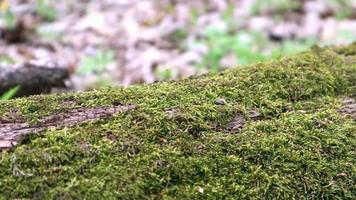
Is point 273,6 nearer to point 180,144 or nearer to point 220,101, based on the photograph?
point 220,101

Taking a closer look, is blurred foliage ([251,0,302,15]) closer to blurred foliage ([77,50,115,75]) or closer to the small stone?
blurred foliage ([77,50,115,75])

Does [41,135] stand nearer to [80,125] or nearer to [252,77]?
[80,125]

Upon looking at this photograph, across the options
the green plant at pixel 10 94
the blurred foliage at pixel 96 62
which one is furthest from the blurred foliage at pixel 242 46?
the green plant at pixel 10 94

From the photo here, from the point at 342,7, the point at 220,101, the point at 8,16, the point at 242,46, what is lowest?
the point at 242,46

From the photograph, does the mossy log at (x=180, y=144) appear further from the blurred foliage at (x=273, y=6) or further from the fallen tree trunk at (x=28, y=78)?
the blurred foliage at (x=273, y=6)

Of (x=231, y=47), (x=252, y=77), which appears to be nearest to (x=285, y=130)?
(x=252, y=77)

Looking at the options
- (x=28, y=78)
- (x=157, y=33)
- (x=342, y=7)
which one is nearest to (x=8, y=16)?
(x=157, y=33)

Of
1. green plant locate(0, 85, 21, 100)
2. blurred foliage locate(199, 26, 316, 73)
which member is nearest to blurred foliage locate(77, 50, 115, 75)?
blurred foliage locate(199, 26, 316, 73)
